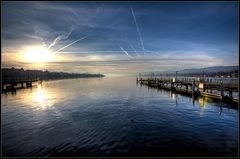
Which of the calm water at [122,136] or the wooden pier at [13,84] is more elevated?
the wooden pier at [13,84]

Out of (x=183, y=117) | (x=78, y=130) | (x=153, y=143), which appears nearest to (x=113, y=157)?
(x=153, y=143)

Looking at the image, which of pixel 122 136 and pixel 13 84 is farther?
pixel 13 84

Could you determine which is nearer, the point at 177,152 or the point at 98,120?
the point at 177,152

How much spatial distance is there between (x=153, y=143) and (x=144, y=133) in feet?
8.46

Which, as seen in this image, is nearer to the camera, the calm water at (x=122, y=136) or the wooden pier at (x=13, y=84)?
the calm water at (x=122, y=136)

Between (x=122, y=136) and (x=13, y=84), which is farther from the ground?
(x=13, y=84)

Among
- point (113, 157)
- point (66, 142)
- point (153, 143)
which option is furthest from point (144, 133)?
point (66, 142)

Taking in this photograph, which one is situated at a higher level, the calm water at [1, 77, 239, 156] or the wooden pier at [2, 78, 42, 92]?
the wooden pier at [2, 78, 42, 92]

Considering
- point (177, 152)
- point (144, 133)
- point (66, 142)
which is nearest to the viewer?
point (177, 152)

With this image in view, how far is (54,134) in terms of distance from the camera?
54.8 feet

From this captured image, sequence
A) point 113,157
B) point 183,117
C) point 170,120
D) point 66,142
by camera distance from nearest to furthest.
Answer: point 113,157
point 66,142
point 170,120
point 183,117

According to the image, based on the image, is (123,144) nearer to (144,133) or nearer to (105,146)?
(105,146)

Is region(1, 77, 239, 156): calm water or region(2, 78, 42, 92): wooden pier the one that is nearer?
region(1, 77, 239, 156): calm water

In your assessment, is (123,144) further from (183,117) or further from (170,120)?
(183,117)
